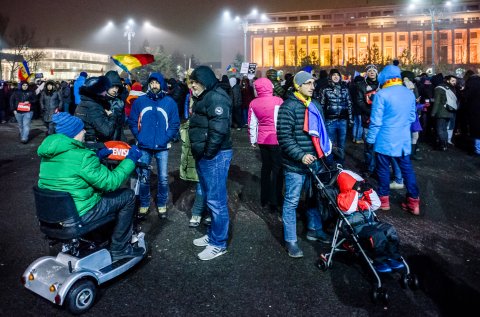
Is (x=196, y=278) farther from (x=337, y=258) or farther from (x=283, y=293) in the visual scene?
(x=337, y=258)

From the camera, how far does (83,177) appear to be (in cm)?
381

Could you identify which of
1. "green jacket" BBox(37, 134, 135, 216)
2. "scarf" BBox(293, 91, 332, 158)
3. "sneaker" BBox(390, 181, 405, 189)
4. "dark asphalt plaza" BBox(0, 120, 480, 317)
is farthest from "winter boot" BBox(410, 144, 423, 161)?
"green jacket" BBox(37, 134, 135, 216)

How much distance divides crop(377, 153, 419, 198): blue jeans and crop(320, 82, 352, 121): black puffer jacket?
8.22 feet

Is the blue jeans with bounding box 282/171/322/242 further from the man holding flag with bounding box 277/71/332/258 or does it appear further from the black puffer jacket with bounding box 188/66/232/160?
the black puffer jacket with bounding box 188/66/232/160

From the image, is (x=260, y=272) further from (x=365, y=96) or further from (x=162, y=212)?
(x=365, y=96)

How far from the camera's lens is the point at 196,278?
173 inches

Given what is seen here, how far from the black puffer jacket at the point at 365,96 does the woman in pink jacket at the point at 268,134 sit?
12.5 feet

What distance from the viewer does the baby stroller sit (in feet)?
13.4

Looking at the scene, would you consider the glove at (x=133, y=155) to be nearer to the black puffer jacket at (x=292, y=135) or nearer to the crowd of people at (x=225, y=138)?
the crowd of people at (x=225, y=138)

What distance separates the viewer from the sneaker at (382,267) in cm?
407

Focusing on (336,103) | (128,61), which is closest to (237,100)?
(336,103)

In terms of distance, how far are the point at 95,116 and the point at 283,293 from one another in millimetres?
3480

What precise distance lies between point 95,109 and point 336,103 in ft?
17.8

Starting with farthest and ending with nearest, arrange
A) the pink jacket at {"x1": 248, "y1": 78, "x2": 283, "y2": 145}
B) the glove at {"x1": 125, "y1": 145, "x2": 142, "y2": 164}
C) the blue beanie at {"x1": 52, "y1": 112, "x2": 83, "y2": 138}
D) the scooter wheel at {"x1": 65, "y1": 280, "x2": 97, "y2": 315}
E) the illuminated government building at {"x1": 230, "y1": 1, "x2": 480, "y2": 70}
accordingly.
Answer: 1. the illuminated government building at {"x1": 230, "y1": 1, "x2": 480, "y2": 70}
2. the pink jacket at {"x1": 248, "y1": 78, "x2": 283, "y2": 145}
3. the glove at {"x1": 125, "y1": 145, "x2": 142, "y2": 164}
4. the blue beanie at {"x1": 52, "y1": 112, "x2": 83, "y2": 138}
5. the scooter wheel at {"x1": 65, "y1": 280, "x2": 97, "y2": 315}
